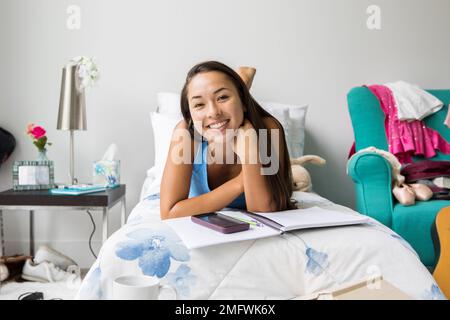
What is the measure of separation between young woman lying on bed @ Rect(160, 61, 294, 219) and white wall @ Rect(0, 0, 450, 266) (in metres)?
1.20

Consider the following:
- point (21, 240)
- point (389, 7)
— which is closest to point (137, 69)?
point (21, 240)

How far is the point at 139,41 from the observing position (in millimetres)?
2469

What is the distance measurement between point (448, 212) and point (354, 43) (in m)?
1.46

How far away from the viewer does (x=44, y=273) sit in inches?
83.0

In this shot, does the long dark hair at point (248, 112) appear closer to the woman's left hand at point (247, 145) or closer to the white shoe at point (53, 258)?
the woman's left hand at point (247, 145)

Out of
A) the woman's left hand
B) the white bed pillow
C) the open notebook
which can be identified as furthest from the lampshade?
the open notebook

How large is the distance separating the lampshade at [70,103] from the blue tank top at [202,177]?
0.97 meters

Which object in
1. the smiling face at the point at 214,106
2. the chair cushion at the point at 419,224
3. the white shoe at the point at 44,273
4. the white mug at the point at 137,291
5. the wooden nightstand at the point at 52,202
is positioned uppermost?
the smiling face at the point at 214,106

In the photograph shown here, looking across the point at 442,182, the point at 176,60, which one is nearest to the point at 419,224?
the point at 442,182

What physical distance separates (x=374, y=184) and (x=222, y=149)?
0.85 m

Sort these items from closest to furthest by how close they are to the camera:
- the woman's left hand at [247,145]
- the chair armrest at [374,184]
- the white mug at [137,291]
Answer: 1. the white mug at [137,291]
2. the woman's left hand at [247,145]
3. the chair armrest at [374,184]

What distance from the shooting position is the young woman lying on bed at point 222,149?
1208 mm

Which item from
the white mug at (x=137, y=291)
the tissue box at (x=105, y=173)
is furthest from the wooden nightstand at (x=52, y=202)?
the white mug at (x=137, y=291)

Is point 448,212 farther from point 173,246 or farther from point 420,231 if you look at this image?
point 173,246
